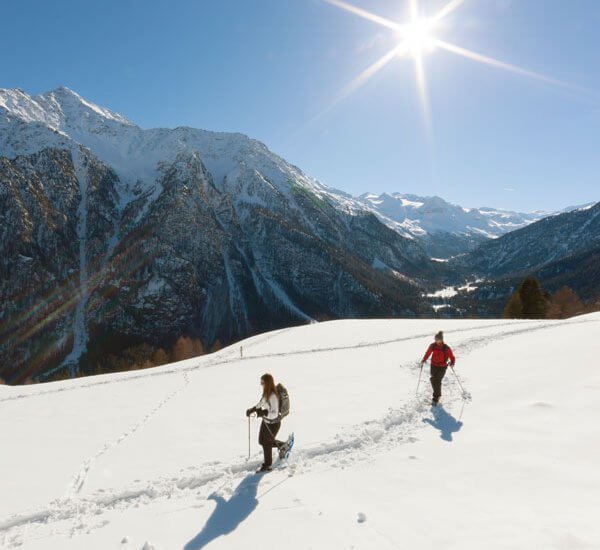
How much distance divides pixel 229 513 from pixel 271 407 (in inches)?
114

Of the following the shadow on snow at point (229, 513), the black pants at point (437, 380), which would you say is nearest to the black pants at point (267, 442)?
the shadow on snow at point (229, 513)

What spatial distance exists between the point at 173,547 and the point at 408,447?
22.7 feet

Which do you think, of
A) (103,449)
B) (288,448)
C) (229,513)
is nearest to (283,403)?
(288,448)

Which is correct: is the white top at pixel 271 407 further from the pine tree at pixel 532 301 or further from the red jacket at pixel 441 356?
the pine tree at pixel 532 301

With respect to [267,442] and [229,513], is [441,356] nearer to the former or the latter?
[267,442]

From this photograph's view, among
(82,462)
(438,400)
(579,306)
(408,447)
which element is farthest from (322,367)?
(579,306)

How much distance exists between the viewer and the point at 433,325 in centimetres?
4031

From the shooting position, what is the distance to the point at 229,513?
25.7ft

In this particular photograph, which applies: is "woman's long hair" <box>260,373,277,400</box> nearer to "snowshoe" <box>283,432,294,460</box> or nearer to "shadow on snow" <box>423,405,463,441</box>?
"snowshoe" <box>283,432,294,460</box>

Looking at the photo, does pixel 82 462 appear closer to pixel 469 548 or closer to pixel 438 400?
pixel 469 548

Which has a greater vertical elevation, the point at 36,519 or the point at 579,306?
the point at 579,306

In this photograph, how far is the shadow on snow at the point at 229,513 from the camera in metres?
6.97

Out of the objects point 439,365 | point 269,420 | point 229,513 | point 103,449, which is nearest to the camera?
point 229,513

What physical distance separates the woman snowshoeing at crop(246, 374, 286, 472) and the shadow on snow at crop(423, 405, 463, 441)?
5.36 meters
